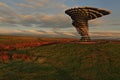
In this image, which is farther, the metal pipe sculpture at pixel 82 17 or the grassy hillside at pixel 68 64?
the metal pipe sculpture at pixel 82 17

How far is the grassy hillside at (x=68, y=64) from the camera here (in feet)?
81.8

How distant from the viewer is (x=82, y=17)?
1825 inches

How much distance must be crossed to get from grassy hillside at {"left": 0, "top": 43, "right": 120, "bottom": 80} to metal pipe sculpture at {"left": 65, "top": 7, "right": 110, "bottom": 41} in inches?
298

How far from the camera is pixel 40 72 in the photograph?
87.2 ft

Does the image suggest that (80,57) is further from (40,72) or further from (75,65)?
(40,72)

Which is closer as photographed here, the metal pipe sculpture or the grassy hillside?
the grassy hillside

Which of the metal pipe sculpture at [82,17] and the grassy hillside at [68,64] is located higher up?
the metal pipe sculpture at [82,17]

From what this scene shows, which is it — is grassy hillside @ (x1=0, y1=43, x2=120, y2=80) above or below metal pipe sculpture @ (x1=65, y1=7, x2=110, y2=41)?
below

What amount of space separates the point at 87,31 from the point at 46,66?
1988cm

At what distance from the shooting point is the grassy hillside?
81.8 feet

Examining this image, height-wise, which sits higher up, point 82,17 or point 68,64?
point 82,17

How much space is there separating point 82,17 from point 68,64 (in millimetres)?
→ 18635

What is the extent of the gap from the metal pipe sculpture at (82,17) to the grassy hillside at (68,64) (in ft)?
24.9

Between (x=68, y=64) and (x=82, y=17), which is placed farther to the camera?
(x=82, y=17)
